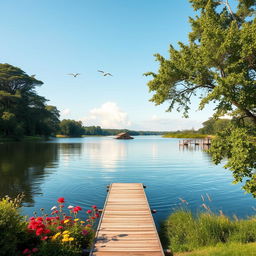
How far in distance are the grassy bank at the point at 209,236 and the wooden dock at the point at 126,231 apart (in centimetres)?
104

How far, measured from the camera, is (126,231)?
352 inches

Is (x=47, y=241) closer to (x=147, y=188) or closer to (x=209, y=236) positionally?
(x=209, y=236)

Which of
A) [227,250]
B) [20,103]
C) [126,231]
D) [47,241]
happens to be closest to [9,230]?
[47,241]

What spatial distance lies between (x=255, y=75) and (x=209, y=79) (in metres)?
2.36

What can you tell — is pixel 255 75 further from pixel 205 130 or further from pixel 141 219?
pixel 205 130

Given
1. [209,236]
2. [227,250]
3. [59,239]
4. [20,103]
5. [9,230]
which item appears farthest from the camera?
[20,103]

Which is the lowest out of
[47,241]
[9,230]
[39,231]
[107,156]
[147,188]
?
[147,188]

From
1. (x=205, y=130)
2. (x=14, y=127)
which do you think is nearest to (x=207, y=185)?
(x=14, y=127)

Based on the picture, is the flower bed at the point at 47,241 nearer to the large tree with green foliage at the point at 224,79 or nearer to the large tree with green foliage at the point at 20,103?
the large tree with green foliage at the point at 224,79

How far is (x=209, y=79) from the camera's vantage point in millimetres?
11414

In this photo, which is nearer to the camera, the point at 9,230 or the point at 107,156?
the point at 9,230

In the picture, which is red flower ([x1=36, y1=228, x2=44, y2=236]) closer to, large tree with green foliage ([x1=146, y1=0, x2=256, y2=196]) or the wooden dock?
the wooden dock

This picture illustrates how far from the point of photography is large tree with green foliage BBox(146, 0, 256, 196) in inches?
352

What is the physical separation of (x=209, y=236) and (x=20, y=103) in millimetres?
86115
